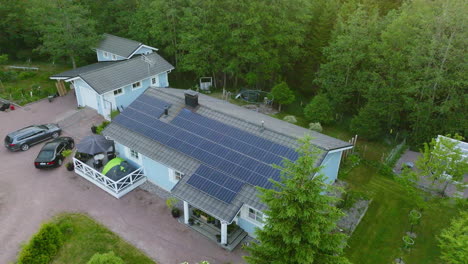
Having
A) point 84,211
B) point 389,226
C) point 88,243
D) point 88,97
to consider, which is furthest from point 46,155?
point 389,226

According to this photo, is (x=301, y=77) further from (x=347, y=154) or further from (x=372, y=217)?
(x=372, y=217)

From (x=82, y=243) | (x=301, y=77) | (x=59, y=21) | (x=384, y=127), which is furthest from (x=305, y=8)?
(x=82, y=243)

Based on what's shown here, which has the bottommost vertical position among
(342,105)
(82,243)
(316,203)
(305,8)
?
(82,243)

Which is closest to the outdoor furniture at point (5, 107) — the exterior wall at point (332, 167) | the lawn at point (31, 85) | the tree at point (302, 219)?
the lawn at point (31, 85)

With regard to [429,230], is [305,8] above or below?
above

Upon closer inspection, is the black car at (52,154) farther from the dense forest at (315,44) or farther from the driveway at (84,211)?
the dense forest at (315,44)

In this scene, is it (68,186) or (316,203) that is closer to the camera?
(316,203)

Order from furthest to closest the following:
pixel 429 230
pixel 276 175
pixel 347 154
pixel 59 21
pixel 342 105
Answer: pixel 59 21
pixel 342 105
pixel 347 154
pixel 429 230
pixel 276 175

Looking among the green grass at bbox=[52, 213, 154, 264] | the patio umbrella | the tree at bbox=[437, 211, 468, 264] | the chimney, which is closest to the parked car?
the patio umbrella

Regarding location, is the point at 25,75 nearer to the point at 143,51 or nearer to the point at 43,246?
the point at 143,51
